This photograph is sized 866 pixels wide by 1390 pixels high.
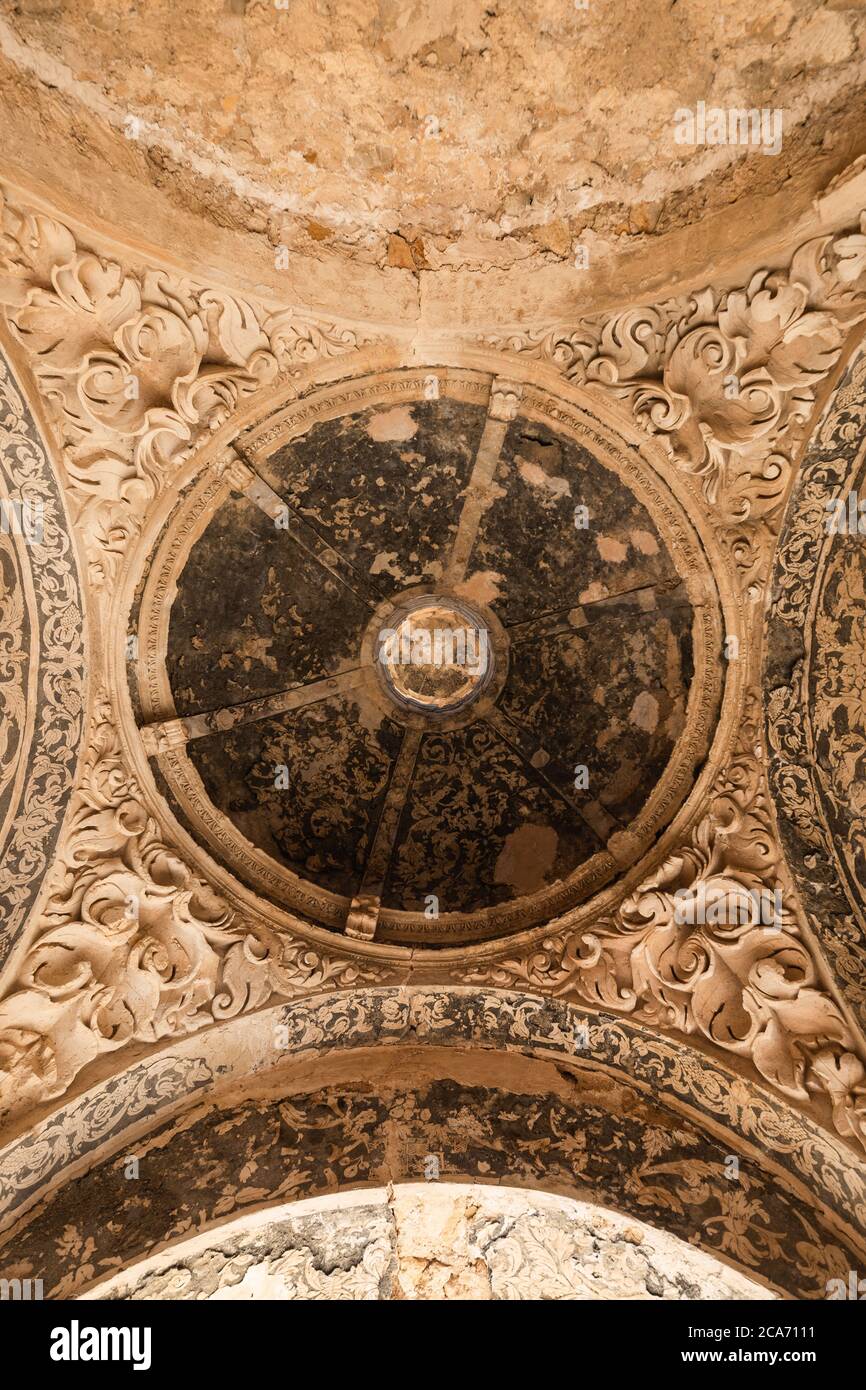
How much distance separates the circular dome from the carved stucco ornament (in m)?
0.36

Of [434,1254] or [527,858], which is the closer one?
[434,1254]

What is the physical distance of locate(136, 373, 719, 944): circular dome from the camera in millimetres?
6367

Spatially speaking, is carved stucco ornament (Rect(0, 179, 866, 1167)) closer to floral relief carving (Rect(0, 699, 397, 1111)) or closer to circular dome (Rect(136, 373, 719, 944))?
floral relief carving (Rect(0, 699, 397, 1111))

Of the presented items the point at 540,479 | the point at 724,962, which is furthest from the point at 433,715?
the point at 724,962

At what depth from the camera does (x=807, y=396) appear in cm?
553

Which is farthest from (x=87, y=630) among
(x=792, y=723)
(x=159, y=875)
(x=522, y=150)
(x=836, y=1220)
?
(x=836, y=1220)

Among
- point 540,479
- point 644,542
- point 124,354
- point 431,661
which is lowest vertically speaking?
point 431,661

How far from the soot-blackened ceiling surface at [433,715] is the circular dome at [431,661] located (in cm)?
2

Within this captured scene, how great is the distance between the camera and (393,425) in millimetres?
6469

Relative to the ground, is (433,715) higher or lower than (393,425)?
lower

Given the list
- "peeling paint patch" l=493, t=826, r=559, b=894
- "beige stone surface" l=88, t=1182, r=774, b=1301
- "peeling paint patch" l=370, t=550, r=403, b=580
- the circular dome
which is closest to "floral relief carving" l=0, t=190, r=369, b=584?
the circular dome

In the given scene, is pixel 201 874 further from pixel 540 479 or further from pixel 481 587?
pixel 540 479

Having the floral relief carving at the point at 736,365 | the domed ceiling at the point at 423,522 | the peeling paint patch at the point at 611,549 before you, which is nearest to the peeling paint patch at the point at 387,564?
the domed ceiling at the point at 423,522

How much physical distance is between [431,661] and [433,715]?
43 cm
